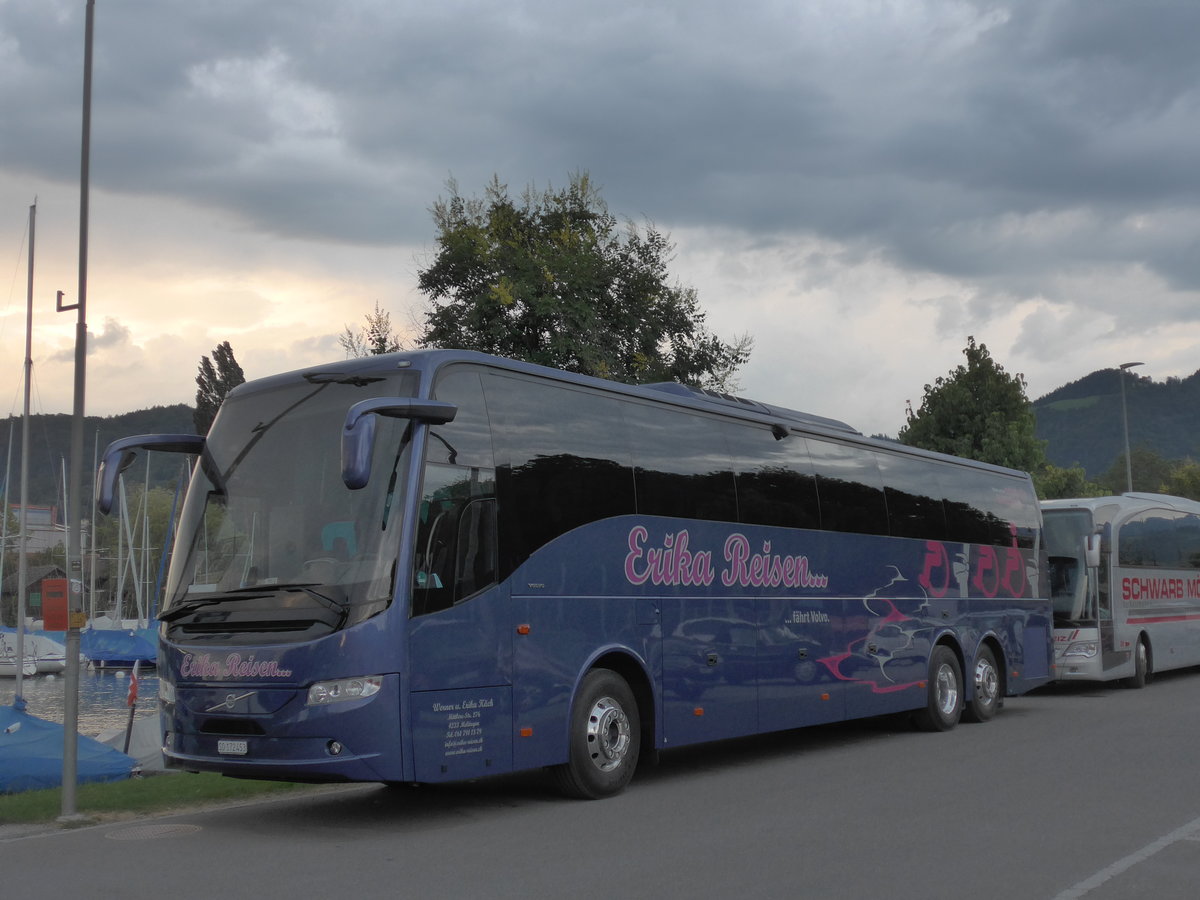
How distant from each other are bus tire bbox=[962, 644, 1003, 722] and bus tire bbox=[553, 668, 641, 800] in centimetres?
810

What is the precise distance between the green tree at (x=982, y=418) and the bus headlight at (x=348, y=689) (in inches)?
1385

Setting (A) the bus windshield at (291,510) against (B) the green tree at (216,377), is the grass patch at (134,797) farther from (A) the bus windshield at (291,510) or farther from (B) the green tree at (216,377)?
(B) the green tree at (216,377)

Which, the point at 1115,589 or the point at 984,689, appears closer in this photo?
the point at 984,689

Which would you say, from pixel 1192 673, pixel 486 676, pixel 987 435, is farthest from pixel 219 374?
pixel 486 676

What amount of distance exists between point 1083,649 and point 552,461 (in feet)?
46.4

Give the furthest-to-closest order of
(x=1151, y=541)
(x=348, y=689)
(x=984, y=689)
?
(x=1151, y=541), (x=984, y=689), (x=348, y=689)

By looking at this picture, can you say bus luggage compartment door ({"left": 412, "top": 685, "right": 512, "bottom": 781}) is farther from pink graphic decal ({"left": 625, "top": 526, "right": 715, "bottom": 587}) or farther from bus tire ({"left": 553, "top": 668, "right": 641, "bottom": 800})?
pink graphic decal ({"left": 625, "top": 526, "right": 715, "bottom": 587})

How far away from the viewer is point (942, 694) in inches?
675

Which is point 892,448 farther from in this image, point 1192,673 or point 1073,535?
point 1192,673

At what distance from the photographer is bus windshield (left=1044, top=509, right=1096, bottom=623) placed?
22.0 meters

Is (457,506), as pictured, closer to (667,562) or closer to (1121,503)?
(667,562)

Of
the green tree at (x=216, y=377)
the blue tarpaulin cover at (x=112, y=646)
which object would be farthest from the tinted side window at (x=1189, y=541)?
the green tree at (x=216, y=377)

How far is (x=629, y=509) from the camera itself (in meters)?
11.7

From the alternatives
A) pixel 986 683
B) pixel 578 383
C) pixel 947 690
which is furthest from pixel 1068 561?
pixel 578 383
